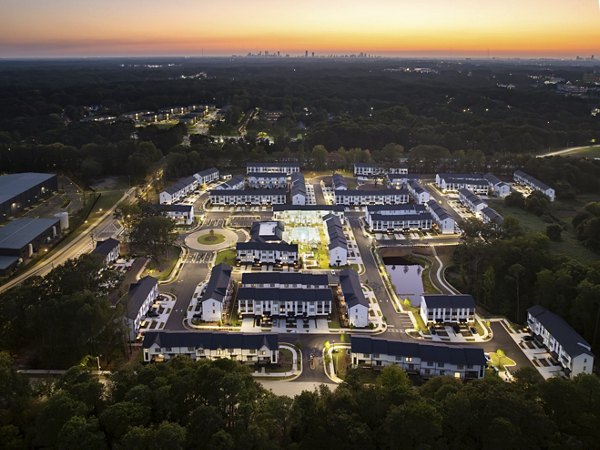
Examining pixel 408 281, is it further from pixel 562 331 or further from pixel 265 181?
pixel 265 181

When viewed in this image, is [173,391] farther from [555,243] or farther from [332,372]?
[555,243]

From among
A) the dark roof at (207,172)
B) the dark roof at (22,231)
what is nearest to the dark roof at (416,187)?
the dark roof at (207,172)

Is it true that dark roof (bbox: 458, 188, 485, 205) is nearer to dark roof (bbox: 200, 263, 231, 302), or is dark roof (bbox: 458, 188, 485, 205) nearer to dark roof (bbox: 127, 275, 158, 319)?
dark roof (bbox: 200, 263, 231, 302)

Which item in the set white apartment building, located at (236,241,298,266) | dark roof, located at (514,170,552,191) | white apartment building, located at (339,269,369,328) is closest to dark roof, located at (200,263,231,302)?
white apartment building, located at (236,241,298,266)

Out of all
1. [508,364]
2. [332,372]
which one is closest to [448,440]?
[332,372]

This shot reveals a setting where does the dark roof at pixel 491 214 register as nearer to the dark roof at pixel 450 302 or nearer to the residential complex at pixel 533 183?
the residential complex at pixel 533 183

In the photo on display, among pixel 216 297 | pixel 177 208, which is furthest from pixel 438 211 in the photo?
pixel 216 297
